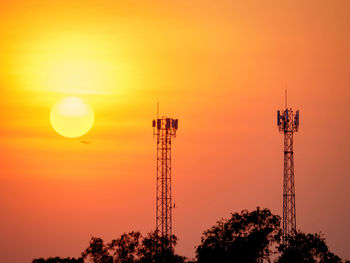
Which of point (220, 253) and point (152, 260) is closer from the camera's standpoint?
point (220, 253)

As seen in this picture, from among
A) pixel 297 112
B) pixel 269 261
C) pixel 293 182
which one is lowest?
pixel 269 261

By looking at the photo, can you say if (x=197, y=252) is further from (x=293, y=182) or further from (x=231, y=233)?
(x=293, y=182)

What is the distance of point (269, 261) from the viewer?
15825 cm

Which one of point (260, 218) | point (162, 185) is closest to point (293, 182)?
point (260, 218)

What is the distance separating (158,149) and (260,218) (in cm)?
1815

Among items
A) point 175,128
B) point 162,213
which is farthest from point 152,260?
point 175,128

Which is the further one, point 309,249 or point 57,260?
point 57,260

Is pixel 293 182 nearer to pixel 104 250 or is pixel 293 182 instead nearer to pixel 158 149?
pixel 158 149

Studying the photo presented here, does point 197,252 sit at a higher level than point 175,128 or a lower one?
lower

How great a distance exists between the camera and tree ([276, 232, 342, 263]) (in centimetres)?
15525

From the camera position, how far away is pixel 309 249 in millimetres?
156625

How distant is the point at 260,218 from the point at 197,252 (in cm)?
959

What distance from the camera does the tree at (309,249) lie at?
15525 cm

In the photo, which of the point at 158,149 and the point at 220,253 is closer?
the point at 220,253
